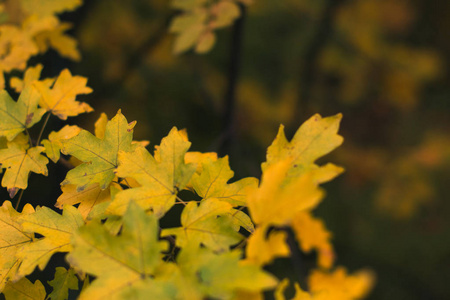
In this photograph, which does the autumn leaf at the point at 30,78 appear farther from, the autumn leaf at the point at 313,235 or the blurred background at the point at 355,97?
the blurred background at the point at 355,97

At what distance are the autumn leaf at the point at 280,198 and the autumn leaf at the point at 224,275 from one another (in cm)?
5

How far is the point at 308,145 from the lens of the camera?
543 mm

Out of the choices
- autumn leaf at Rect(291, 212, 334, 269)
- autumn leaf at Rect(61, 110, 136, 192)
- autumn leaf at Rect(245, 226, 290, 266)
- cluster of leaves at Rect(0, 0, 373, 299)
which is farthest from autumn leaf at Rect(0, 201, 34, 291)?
autumn leaf at Rect(291, 212, 334, 269)

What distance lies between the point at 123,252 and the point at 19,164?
1.02 feet

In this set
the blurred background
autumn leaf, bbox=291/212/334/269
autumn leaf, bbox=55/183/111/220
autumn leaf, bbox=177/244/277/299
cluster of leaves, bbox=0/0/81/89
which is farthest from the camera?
the blurred background

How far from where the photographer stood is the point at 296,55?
2.87 metres

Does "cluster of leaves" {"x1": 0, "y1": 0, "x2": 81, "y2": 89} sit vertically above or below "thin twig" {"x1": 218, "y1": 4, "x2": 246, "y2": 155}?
below

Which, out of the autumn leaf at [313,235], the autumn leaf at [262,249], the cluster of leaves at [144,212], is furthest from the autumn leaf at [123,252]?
the autumn leaf at [313,235]

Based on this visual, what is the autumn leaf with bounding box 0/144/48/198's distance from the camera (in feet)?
2.02

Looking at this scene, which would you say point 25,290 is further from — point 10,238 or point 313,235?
point 313,235

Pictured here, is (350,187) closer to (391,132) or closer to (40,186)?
(391,132)

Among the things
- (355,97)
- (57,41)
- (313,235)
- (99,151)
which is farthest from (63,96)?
(355,97)

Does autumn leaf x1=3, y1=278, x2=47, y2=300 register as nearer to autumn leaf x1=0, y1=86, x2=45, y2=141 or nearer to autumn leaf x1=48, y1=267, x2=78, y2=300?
autumn leaf x1=48, y1=267, x2=78, y2=300

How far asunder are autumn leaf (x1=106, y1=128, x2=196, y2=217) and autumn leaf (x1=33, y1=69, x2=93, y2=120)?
216 mm
